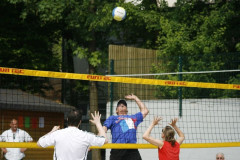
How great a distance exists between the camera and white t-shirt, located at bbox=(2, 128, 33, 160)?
11055 millimetres

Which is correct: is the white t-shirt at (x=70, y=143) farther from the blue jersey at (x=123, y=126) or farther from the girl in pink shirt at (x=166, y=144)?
the blue jersey at (x=123, y=126)

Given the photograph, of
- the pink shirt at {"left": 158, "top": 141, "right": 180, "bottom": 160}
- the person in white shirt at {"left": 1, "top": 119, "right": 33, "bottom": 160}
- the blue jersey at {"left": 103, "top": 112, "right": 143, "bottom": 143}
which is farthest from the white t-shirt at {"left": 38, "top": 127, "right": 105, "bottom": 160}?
the person in white shirt at {"left": 1, "top": 119, "right": 33, "bottom": 160}

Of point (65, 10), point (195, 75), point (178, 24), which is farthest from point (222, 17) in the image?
point (65, 10)

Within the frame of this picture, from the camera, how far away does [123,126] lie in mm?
8320

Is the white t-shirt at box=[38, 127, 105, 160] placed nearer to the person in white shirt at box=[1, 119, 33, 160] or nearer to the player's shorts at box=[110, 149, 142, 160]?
the player's shorts at box=[110, 149, 142, 160]

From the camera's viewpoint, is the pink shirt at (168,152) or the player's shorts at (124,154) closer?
the pink shirt at (168,152)

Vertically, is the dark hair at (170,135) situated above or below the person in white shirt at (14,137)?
above

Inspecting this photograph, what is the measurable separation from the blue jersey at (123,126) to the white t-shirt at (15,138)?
11.1 feet

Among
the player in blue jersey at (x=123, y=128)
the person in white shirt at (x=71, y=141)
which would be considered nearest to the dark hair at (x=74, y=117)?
the person in white shirt at (x=71, y=141)

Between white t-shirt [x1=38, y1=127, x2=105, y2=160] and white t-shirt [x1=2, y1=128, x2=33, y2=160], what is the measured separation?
539cm

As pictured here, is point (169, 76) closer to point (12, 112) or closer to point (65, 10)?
point (12, 112)

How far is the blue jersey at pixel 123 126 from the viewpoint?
8.34 metres

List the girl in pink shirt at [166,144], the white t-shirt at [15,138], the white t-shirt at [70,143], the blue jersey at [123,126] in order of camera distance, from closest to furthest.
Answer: the white t-shirt at [70,143]
the girl in pink shirt at [166,144]
the blue jersey at [123,126]
the white t-shirt at [15,138]

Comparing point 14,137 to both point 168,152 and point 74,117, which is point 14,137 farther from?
point 74,117
